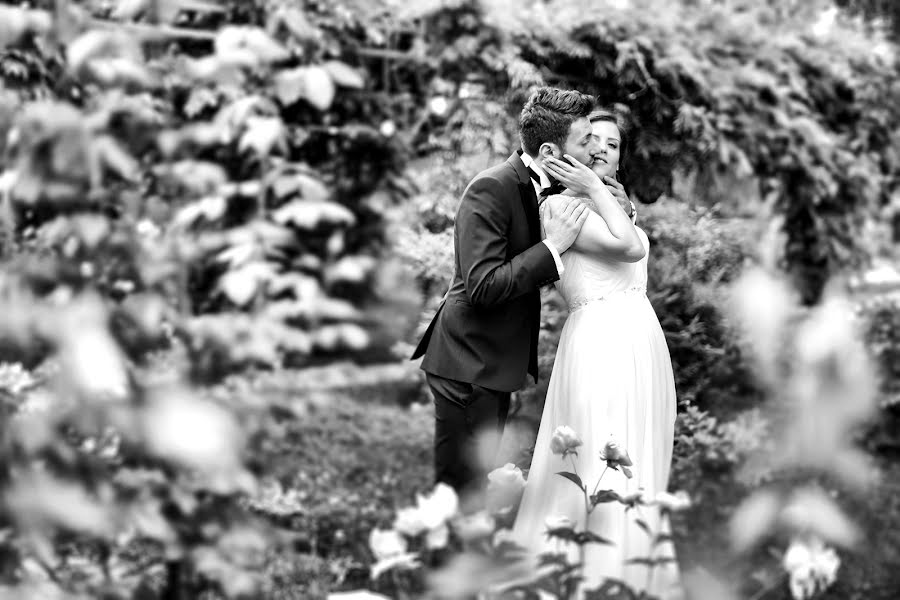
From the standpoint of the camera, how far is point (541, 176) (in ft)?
8.29

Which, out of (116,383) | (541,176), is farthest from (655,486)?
(116,383)

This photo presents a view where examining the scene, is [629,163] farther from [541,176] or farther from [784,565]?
[784,565]

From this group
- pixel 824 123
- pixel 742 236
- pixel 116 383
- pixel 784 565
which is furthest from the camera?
pixel 824 123

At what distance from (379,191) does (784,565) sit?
3637 millimetres

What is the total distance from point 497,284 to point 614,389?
1.34 ft

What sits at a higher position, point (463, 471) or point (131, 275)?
point (131, 275)

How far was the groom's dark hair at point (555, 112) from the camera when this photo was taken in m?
2.30

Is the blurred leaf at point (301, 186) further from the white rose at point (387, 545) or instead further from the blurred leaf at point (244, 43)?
the white rose at point (387, 545)

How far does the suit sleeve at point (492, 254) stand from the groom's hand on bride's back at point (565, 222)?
44mm

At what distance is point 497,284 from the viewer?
2363mm

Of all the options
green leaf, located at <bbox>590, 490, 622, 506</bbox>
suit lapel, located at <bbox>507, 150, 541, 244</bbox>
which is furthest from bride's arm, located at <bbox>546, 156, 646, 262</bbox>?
green leaf, located at <bbox>590, 490, 622, 506</bbox>

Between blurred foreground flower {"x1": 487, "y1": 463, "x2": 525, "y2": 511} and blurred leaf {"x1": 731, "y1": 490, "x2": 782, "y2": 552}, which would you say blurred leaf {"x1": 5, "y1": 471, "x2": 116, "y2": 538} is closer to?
blurred foreground flower {"x1": 487, "y1": 463, "x2": 525, "y2": 511}

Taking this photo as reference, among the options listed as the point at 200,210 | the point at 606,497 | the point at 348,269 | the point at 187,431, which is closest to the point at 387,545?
the point at 606,497

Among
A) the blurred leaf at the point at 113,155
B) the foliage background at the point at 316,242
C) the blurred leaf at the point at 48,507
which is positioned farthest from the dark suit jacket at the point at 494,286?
the blurred leaf at the point at 48,507
